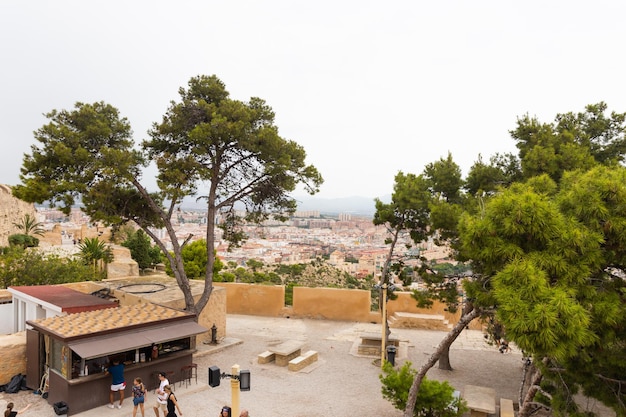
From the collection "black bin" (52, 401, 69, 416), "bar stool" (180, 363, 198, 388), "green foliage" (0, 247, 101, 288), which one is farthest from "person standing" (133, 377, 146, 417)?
"green foliage" (0, 247, 101, 288)

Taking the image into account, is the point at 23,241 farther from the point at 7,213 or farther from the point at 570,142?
the point at 570,142

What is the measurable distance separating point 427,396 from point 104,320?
807 centimetres

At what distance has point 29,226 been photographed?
3266 centimetres

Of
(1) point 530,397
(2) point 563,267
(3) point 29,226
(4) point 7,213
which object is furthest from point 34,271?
(2) point 563,267

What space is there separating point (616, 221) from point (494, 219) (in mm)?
1334

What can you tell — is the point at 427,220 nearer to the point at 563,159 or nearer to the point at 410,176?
the point at 410,176

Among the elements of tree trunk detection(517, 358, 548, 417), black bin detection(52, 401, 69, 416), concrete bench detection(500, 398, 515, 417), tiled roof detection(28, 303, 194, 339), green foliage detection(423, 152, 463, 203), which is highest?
green foliage detection(423, 152, 463, 203)

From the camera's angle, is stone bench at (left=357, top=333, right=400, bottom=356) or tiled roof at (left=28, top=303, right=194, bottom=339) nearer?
tiled roof at (left=28, top=303, right=194, bottom=339)

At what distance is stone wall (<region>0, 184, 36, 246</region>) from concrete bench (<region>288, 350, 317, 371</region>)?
87.6 ft

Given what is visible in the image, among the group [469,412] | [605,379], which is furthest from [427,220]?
[605,379]

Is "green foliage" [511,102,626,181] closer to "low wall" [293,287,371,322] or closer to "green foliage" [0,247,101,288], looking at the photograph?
"low wall" [293,287,371,322]

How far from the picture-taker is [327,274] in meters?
31.8

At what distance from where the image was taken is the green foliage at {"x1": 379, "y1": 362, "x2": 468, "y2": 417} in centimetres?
851

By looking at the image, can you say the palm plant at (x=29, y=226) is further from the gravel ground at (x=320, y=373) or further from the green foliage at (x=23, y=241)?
the gravel ground at (x=320, y=373)
